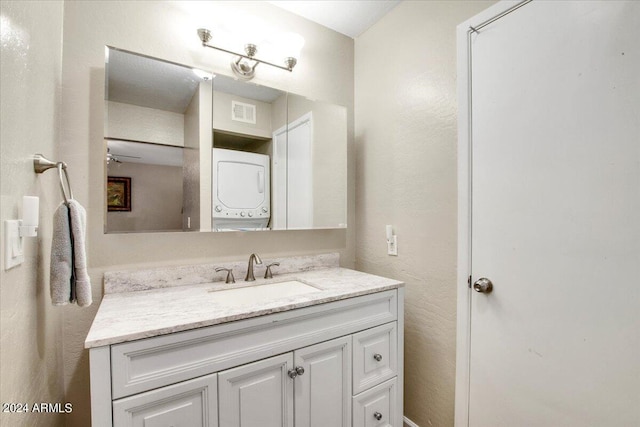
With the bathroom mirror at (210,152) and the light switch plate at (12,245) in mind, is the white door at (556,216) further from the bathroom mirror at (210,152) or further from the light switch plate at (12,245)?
the light switch plate at (12,245)

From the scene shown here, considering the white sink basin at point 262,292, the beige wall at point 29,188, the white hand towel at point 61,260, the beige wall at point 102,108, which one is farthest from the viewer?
the white sink basin at point 262,292

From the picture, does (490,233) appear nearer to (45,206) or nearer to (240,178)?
(240,178)

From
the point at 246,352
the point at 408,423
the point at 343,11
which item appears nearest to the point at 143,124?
Result: the point at 246,352

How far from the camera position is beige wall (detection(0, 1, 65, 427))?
62cm

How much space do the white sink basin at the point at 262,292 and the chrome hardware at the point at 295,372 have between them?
32cm

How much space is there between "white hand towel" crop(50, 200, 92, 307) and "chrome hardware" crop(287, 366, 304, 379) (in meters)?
0.70

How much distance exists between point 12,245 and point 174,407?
0.63 metres

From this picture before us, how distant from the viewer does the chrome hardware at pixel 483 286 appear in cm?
123

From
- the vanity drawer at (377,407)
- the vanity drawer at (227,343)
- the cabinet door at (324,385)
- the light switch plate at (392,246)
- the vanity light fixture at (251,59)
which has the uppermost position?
the vanity light fixture at (251,59)

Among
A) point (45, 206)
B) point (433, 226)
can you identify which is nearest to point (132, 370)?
point (45, 206)

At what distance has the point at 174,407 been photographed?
35.9 inches

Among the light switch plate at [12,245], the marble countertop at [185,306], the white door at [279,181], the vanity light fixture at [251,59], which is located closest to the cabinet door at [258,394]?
the marble countertop at [185,306]

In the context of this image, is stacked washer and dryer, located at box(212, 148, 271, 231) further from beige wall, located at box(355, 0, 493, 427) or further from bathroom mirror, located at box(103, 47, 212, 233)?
beige wall, located at box(355, 0, 493, 427)

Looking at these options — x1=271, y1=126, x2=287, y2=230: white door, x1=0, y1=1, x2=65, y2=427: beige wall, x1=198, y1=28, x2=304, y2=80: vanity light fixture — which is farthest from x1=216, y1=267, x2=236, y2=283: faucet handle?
x1=198, y1=28, x2=304, y2=80: vanity light fixture
